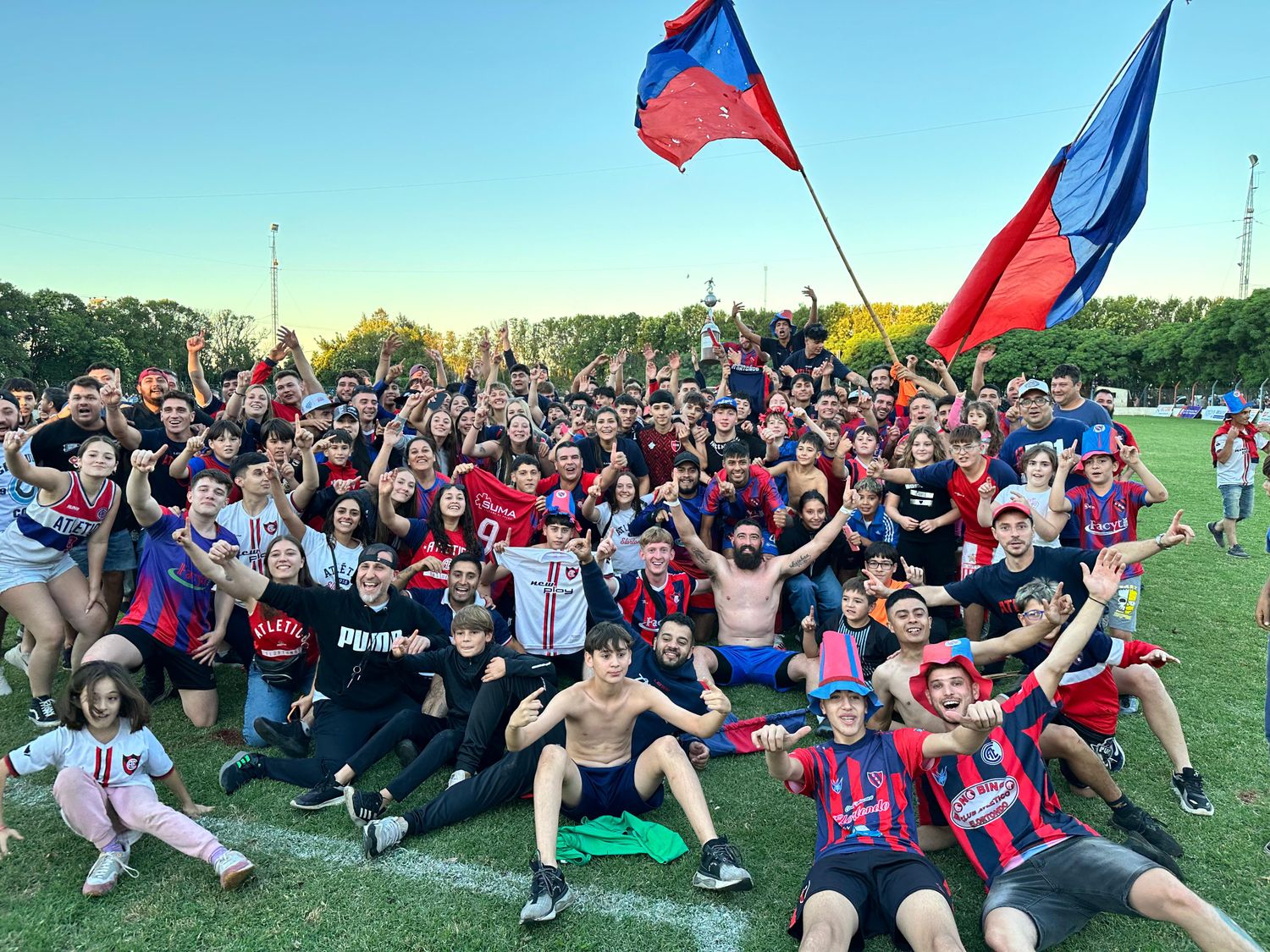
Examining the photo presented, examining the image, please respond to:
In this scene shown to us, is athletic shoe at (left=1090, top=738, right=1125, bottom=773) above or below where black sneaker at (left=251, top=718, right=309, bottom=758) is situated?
above

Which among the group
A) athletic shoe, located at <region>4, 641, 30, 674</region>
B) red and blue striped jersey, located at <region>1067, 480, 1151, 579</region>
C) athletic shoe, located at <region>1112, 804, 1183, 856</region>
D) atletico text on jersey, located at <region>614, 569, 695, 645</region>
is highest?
red and blue striped jersey, located at <region>1067, 480, 1151, 579</region>

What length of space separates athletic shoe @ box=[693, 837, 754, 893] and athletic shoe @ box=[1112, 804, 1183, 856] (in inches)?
86.7

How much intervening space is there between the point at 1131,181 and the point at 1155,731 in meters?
6.56

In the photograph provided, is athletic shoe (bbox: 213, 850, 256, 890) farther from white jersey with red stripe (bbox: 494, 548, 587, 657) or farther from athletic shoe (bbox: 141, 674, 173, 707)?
athletic shoe (bbox: 141, 674, 173, 707)

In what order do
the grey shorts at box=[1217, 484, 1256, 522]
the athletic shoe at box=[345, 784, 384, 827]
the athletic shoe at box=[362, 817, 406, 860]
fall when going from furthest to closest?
the grey shorts at box=[1217, 484, 1256, 522] → the athletic shoe at box=[345, 784, 384, 827] → the athletic shoe at box=[362, 817, 406, 860]

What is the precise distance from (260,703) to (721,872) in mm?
3834

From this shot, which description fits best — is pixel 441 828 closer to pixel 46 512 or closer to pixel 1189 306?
pixel 46 512

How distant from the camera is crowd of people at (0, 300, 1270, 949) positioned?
383 cm

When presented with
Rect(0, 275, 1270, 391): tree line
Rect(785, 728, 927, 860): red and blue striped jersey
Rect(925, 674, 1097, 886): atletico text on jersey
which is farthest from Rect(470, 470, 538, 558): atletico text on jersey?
Rect(0, 275, 1270, 391): tree line

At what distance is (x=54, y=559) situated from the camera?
5918 millimetres

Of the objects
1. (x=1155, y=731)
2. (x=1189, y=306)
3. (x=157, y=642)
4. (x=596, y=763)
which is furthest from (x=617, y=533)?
(x=1189, y=306)

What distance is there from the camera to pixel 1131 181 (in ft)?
27.9

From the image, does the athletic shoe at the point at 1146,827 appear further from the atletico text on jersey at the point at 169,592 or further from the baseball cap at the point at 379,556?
the atletico text on jersey at the point at 169,592

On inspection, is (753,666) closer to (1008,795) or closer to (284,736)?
(1008,795)
